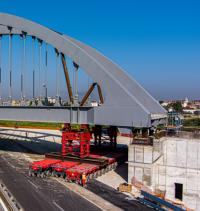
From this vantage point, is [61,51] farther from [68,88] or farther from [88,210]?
[88,210]

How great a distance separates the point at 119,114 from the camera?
84.0 feet

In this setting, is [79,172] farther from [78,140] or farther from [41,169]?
[78,140]

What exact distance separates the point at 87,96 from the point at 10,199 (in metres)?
11.2

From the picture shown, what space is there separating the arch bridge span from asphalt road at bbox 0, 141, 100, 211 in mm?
5440

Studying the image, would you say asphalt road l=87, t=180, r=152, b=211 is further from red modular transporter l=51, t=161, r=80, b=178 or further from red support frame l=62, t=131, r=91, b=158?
red support frame l=62, t=131, r=91, b=158

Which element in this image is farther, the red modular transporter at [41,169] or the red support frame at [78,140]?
the red support frame at [78,140]

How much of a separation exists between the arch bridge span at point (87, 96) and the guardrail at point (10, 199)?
8.15 m

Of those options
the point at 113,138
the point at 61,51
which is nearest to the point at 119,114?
the point at 61,51

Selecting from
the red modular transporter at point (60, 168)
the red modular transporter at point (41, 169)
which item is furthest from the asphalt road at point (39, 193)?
the red modular transporter at point (60, 168)

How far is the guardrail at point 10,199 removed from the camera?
18.1 m

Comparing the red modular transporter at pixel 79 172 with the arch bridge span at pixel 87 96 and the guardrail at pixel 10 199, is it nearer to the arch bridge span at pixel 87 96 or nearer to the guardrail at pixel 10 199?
the arch bridge span at pixel 87 96

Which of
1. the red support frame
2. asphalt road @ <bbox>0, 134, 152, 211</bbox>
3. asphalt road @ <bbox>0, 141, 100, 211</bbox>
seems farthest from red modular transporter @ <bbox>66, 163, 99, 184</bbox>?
the red support frame

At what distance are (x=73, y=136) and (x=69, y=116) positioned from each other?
2.09 m

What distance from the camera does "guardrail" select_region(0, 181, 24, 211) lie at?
18097mm
